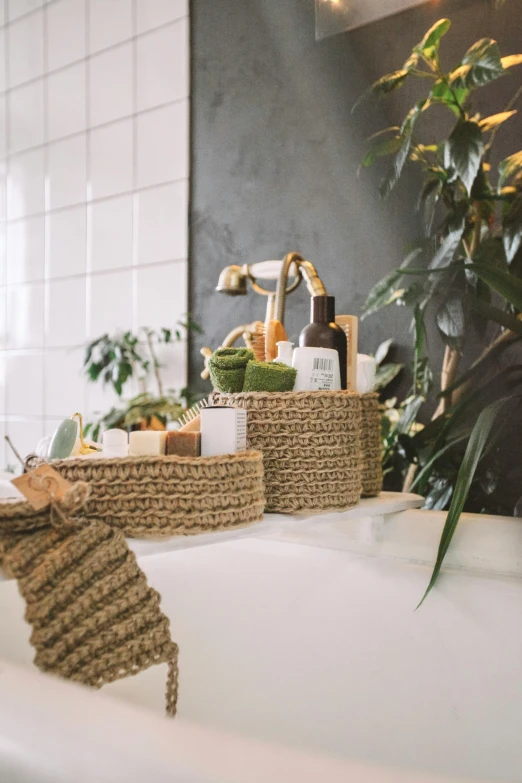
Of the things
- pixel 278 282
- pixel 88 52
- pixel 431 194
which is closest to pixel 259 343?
pixel 278 282

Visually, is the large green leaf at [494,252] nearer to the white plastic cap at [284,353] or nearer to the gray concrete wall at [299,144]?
the gray concrete wall at [299,144]

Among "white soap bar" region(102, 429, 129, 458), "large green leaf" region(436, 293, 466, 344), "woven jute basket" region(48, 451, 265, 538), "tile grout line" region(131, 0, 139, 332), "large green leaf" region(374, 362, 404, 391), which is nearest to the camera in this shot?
"woven jute basket" region(48, 451, 265, 538)

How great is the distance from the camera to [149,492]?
0.61m

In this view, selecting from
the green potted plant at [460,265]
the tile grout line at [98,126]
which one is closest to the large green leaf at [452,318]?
the green potted plant at [460,265]

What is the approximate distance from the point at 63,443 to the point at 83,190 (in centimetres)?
145

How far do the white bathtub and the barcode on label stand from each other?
0.55 ft

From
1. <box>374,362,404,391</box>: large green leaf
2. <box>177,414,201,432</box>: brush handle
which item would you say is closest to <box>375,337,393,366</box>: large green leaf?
<box>374,362,404,391</box>: large green leaf

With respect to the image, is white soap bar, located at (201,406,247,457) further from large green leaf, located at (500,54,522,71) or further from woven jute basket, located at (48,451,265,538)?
large green leaf, located at (500,54,522,71)

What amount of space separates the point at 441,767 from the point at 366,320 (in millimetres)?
857

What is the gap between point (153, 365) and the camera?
1867mm

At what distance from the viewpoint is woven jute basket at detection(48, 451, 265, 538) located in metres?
0.61

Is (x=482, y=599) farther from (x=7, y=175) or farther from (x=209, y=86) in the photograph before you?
(x=7, y=175)

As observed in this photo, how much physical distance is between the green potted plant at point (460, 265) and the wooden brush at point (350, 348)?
0.35 feet

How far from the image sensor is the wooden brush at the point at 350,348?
0.93 metres
